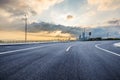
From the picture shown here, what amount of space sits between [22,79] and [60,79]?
103 centimetres

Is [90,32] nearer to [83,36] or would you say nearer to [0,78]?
[83,36]

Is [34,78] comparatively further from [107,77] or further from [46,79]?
[107,77]

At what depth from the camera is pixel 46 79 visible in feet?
17.2

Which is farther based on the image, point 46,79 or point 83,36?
point 83,36

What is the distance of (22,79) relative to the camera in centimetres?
523

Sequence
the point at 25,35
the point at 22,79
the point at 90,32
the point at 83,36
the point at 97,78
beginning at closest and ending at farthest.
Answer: the point at 22,79 < the point at 97,78 < the point at 25,35 < the point at 83,36 < the point at 90,32

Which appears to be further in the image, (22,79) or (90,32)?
(90,32)

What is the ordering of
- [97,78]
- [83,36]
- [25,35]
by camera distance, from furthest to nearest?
[83,36], [25,35], [97,78]

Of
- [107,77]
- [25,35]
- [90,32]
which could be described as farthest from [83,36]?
[107,77]

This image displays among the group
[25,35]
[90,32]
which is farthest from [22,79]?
[90,32]

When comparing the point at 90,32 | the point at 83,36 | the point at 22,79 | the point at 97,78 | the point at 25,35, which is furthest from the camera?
the point at 90,32

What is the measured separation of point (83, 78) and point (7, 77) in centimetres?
216

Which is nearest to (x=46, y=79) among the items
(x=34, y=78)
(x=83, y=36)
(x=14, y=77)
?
(x=34, y=78)

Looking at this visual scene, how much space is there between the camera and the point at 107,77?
5.71 metres
